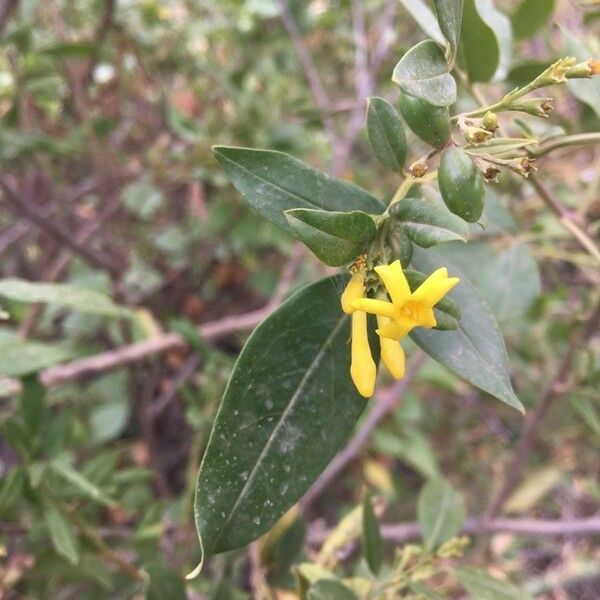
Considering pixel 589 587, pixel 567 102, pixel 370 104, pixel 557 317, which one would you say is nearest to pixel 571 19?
pixel 567 102

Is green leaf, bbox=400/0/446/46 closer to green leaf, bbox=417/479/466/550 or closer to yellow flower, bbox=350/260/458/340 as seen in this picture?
yellow flower, bbox=350/260/458/340

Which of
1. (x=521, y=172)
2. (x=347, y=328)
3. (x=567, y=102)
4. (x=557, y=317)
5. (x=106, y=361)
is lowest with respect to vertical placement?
(x=557, y=317)

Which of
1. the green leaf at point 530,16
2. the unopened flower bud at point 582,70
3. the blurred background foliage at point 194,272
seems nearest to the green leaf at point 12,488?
the blurred background foliage at point 194,272

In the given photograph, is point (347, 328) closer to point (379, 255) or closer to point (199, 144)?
point (379, 255)

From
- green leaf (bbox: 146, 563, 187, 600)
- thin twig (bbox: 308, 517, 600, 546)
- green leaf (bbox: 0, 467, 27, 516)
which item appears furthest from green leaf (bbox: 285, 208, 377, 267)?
thin twig (bbox: 308, 517, 600, 546)

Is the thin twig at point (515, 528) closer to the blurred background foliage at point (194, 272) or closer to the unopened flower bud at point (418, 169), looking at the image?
the blurred background foliage at point (194, 272)

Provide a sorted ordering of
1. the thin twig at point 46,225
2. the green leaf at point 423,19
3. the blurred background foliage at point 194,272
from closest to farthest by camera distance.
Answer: the green leaf at point 423,19, the blurred background foliage at point 194,272, the thin twig at point 46,225
